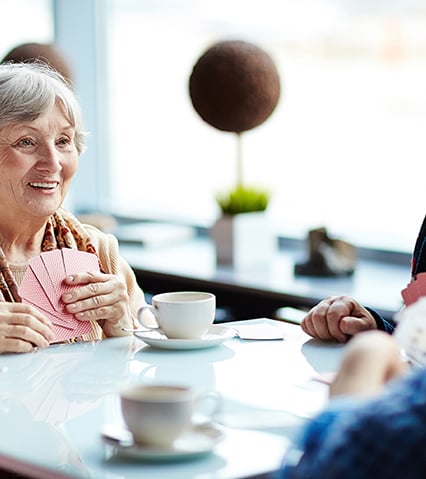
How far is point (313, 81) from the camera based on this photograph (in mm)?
4418

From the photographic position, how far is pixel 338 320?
221 cm

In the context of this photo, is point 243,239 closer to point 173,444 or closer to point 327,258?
point 327,258

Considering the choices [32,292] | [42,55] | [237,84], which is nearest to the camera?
[32,292]

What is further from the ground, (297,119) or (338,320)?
(297,119)

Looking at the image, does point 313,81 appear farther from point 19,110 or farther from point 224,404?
point 224,404

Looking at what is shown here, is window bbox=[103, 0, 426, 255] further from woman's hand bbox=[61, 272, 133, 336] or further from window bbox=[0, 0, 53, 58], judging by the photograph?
woman's hand bbox=[61, 272, 133, 336]

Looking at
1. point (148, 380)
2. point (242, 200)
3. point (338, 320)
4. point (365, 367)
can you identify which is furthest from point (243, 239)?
point (365, 367)

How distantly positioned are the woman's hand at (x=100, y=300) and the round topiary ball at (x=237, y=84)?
151 centimetres

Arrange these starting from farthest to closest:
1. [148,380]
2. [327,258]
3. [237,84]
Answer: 1. [327,258]
2. [237,84]
3. [148,380]

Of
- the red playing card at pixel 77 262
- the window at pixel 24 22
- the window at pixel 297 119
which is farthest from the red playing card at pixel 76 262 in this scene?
the window at pixel 24 22

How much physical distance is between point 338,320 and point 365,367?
84cm

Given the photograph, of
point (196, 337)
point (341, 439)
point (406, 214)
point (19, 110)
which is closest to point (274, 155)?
point (406, 214)

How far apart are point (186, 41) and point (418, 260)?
285 cm

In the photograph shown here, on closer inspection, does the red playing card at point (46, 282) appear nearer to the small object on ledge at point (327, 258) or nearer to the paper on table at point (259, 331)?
the paper on table at point (259, 331)
